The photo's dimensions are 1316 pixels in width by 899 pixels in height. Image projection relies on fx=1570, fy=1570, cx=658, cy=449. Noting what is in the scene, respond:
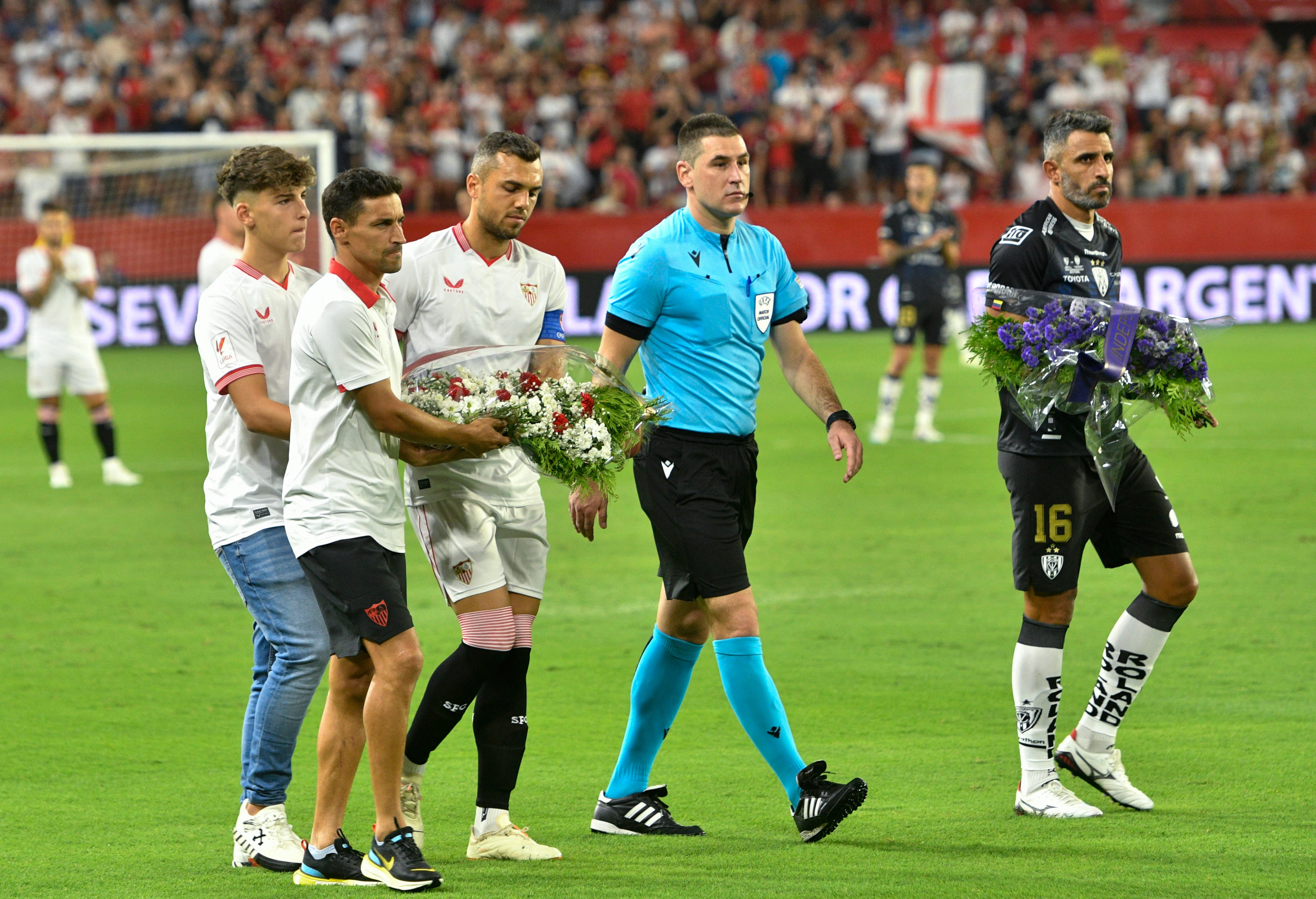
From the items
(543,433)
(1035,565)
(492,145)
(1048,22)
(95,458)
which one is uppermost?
(1048,22)

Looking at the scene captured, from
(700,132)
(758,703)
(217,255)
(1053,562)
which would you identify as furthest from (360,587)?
(217,255)

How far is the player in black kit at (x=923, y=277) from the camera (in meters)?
14.8

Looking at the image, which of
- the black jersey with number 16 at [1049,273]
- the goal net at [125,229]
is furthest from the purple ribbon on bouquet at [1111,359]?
the goal net at [125,229]

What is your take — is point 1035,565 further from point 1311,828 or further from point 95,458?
point 95,458

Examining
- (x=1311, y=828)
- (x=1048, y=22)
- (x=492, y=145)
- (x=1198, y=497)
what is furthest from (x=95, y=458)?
(x=1048, y=22)

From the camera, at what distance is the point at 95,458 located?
15.0m

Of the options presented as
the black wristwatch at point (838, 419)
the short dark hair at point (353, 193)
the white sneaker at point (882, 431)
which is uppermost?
the short dark hair at point (353, 193)

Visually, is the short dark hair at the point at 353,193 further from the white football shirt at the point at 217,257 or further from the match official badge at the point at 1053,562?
the white football shirt at the point at 217,257

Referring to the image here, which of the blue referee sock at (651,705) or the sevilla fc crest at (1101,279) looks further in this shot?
the sevilla fc crest at (1101,279)

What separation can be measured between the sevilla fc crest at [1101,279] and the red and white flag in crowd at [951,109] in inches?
848

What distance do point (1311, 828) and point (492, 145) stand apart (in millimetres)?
3469

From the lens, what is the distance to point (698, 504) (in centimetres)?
527

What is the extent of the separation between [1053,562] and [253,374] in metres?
2.74

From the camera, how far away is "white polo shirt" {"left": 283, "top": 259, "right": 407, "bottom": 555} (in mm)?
4547
